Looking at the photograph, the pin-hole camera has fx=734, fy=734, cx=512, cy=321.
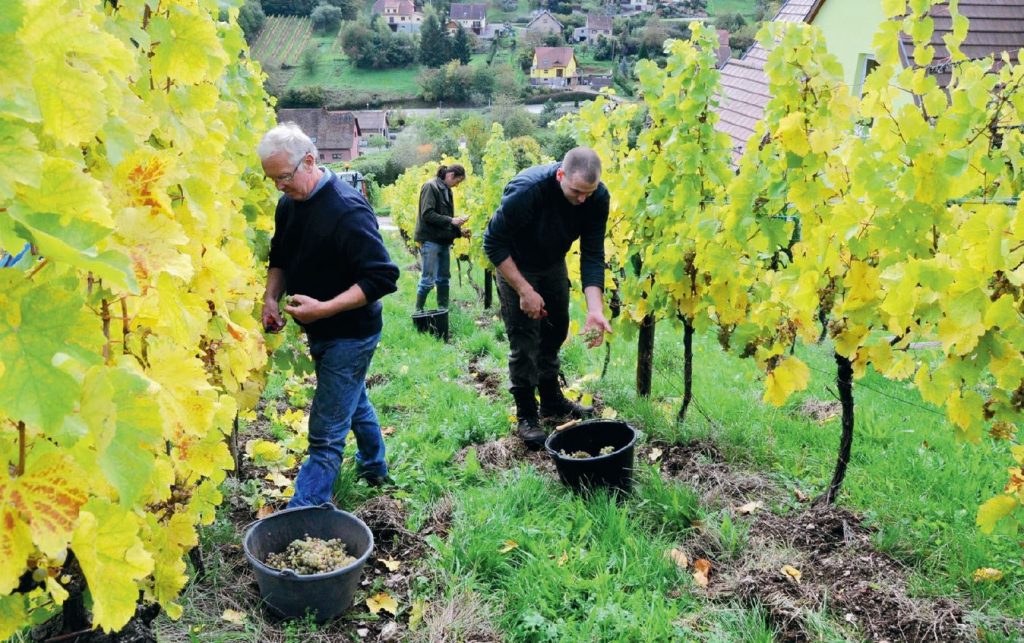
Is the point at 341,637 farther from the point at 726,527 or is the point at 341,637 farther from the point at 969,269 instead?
the point at 969,269

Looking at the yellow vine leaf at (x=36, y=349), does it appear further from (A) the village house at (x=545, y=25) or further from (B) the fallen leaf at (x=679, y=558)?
(A) the village house at (x=545, y=25)

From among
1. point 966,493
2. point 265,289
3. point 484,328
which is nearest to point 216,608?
point 265,289

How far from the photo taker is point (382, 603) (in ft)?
9.95

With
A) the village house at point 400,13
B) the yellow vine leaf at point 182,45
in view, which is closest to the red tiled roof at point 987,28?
the yellow vine leaf at point 182,45

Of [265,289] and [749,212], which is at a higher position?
[749,212]

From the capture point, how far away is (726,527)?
11.0 feet

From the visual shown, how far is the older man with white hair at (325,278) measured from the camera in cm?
329

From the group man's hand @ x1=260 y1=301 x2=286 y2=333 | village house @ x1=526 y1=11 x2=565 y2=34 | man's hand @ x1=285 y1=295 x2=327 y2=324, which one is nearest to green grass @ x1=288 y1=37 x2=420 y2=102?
village house @ x1=526 y1=11 x2=565 y2=34

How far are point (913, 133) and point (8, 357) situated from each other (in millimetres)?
2703

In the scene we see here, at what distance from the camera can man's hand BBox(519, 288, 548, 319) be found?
170 inches

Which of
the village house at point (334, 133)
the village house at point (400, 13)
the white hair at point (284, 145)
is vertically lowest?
the village house at point (334, 133)

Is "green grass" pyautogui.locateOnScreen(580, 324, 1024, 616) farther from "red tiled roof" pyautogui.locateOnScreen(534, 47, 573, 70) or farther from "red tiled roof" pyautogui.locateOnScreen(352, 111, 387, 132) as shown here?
"red tiled roof" pyautogui.locateOnScreen(534, 47, 573, 70)

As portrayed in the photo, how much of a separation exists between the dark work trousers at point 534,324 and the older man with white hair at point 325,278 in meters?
1.17

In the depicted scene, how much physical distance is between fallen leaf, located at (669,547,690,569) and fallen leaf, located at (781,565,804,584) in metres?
0.40
